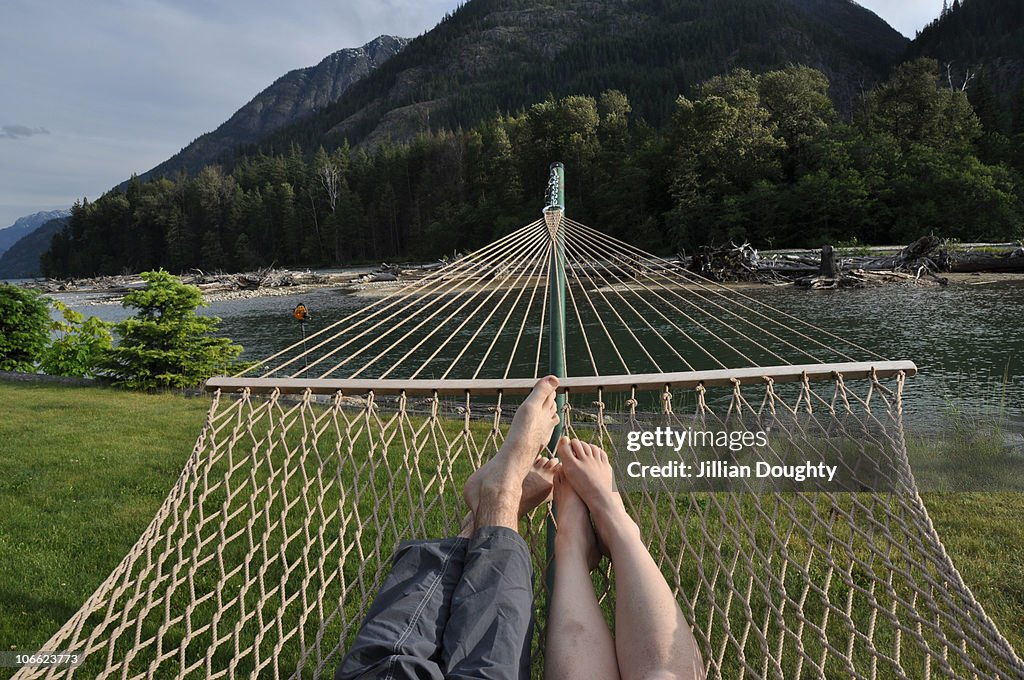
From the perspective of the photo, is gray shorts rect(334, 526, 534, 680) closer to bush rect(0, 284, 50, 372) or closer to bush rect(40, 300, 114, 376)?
bush rect(40, 300, 114, 376)

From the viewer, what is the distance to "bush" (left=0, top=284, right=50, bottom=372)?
5656mm

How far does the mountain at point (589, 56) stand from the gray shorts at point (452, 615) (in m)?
44.2

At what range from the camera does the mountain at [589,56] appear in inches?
1907

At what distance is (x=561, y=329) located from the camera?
5.28ft

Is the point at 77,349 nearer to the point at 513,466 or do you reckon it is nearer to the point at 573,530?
the point at 513,466

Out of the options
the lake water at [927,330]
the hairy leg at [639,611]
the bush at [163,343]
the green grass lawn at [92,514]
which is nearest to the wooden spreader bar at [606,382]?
the hairy leg at [639,611]

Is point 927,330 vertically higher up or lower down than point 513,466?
lower down

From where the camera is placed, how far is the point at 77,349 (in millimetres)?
5492

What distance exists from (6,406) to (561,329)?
4396 millimetres

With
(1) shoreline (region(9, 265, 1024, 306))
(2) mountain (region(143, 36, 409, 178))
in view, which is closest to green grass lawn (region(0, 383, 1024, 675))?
(1) shoreline (region(9, 265, 1024, 306))

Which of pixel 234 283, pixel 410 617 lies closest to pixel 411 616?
pixel 410 617

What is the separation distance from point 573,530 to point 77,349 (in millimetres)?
6215

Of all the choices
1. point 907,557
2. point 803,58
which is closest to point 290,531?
point 907,557

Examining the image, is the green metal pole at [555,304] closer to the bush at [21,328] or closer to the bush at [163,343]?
the bush at [163,343]
